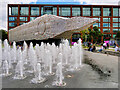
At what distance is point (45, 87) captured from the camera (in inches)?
119

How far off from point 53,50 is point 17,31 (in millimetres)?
10799

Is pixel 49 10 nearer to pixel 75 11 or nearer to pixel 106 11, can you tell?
pixel 75 11

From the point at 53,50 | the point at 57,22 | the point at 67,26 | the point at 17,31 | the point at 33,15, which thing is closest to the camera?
the point at 53,50

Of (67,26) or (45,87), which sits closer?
(45,87)

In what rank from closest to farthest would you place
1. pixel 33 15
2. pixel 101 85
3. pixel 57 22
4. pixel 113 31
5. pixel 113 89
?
pixel 113 89, pixel 101 85, pixel 57 22, pixel 33 15, pixel 113 31

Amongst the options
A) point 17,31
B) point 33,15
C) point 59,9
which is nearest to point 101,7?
point 59,9

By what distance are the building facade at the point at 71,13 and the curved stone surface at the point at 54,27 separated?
22.5 m

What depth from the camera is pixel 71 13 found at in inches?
1414

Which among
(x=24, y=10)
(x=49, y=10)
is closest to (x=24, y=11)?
(x=24, y=10)

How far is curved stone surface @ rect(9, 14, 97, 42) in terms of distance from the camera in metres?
9.38

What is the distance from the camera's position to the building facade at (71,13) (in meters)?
35.8

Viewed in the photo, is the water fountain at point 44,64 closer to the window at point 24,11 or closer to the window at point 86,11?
the window at point 86,11

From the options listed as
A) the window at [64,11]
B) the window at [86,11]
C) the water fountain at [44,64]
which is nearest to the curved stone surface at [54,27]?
the water fountain at [44,64]

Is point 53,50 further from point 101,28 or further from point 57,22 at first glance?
point 101,28
